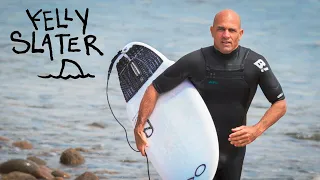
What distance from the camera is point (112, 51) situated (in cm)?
1389

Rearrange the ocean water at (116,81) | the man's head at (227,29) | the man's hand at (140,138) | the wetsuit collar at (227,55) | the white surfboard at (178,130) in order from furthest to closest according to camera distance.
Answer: the ocean water at (116,81) < the man's hand at (140,138) < the white surfboard at (178,130) < the wetsuit collar at (227,55) < the man's head at (227,29)

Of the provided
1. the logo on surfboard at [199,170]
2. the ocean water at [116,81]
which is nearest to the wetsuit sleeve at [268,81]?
the logo on surfboard at [199,170]

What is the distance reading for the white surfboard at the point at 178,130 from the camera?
17.0 feet

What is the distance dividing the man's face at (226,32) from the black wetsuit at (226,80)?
0.07m

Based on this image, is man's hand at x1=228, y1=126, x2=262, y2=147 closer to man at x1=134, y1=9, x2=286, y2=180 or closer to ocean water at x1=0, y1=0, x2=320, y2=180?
man at x1=134, y1=9, x2=286, y2=180

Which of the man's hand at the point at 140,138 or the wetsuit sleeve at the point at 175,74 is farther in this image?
the man's hand at the point at 140,138

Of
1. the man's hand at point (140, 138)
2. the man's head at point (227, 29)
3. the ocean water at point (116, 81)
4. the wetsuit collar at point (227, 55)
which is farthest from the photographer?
the ocean water at point (116, 81)

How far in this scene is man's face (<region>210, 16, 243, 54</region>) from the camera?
495 cm

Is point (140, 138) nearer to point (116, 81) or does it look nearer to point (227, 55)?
point (227, 55)

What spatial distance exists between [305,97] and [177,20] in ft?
12.9

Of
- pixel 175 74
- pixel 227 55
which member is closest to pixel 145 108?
pixel 175 74

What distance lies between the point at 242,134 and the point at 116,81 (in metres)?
7.47

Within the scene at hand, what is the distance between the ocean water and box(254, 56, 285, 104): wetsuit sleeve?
393 centimetres

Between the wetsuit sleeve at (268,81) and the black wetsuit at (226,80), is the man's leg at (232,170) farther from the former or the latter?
the wetsuit sleeve at (268,81)
